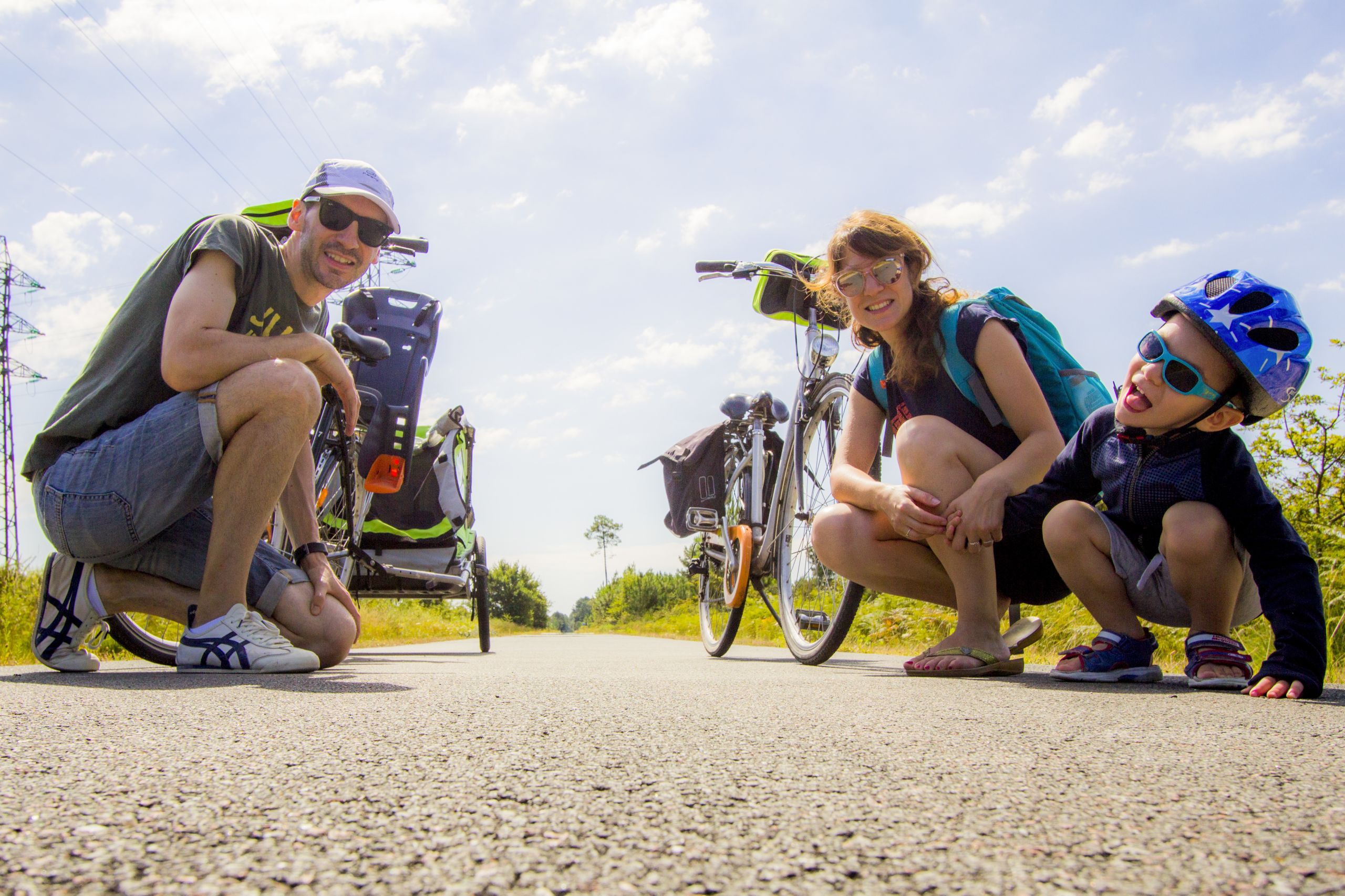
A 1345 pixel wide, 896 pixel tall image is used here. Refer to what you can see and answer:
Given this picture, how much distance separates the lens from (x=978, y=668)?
7.70ft

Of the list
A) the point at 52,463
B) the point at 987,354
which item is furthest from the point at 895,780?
the point at 52,463

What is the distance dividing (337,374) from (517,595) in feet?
181

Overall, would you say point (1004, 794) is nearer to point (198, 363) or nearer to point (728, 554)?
point (198, 363)

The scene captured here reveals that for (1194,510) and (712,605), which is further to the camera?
(712,605)

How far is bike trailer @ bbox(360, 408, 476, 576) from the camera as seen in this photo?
5766 mm

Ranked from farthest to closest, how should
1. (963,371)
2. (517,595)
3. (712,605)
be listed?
1. (517,595)
2. (712,605)
3. (963,371)

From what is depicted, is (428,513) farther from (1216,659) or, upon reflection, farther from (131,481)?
(1216,659)

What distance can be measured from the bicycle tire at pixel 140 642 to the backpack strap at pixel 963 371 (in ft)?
8.54

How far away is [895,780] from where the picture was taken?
2.79 ft

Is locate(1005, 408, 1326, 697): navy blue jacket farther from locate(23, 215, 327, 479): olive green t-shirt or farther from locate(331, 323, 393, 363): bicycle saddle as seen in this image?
locate(331, 323, 393, 363): bicycle saddle

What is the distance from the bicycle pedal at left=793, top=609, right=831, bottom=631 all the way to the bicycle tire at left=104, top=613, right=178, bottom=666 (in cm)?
231

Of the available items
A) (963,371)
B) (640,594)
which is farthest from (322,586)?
(640,594)

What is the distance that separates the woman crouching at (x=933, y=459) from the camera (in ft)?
7.93

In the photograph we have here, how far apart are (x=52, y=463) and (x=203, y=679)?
2.81 ft
